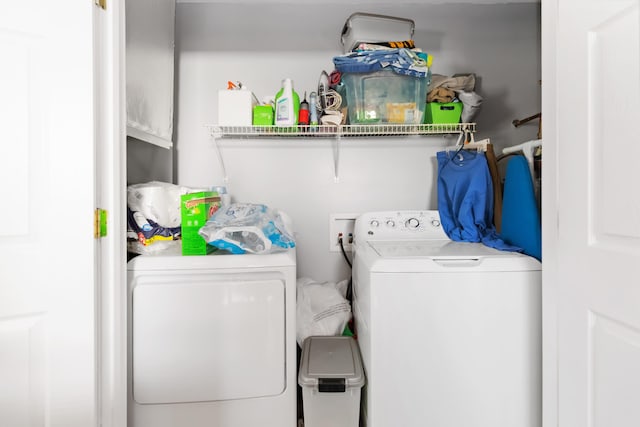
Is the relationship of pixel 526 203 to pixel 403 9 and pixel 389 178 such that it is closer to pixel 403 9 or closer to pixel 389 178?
pixel 389 178

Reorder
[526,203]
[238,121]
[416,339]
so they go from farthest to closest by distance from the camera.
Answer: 1. [238,121]
2. [526,203]
3. [416,339]

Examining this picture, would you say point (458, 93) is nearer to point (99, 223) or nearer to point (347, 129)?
point (347, 129)

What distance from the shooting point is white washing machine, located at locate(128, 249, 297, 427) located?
50.6 inches

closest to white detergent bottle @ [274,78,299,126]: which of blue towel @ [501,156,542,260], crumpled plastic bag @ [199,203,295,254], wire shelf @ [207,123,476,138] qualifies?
wire shelf @ [207,123,476,138]

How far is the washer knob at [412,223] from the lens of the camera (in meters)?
1.81

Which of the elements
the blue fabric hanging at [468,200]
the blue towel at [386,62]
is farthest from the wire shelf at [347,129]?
the blue towel at [386,62]

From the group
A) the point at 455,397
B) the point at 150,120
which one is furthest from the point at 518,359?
the point at 150,120

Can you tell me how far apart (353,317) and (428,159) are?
1074mm

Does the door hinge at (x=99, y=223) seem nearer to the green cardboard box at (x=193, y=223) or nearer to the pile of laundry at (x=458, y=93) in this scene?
the green cardboard box at (x=193, y=223)
